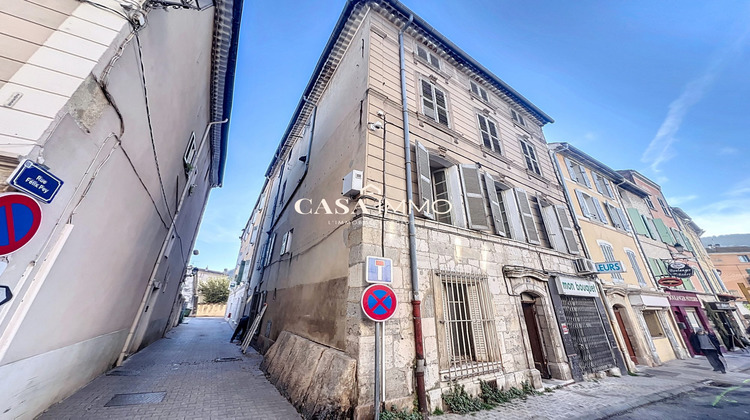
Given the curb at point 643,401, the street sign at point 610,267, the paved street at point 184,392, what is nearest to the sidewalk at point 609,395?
the curb at point 643,401

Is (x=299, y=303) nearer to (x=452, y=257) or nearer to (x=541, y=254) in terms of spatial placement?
(x=452, y=257)

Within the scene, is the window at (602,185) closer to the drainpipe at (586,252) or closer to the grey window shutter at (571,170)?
the grey window shutter at (571,170)

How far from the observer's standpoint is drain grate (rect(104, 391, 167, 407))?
409 centimetres

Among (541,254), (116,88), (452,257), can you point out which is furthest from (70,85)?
(541,254)

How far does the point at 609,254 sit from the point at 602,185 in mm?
5221

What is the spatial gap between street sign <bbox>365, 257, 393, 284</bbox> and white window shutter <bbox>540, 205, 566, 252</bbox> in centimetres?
701

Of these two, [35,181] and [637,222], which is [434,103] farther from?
[637,222]

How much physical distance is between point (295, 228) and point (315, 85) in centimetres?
607

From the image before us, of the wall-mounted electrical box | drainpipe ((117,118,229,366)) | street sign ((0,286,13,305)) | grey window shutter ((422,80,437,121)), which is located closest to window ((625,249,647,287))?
grey window shutter ((422,80,437,121))

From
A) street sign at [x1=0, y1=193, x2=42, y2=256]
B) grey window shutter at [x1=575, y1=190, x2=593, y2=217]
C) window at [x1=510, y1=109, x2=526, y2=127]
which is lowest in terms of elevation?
street sign at [x1=0, y1=193, x2=42, y2=256]

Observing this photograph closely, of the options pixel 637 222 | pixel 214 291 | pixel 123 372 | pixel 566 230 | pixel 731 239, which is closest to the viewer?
pixel 123 372

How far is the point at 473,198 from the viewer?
653 centimetres

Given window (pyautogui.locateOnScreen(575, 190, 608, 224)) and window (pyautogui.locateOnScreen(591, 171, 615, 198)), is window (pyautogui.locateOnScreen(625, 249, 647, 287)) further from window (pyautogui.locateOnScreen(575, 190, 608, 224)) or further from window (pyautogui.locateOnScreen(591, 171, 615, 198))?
window (pyautogui.locateOnScreen(591, 171, 615, 198))

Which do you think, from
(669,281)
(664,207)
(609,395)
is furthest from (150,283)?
(664,207)
